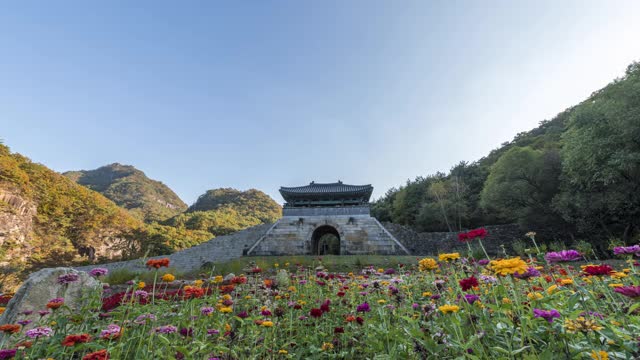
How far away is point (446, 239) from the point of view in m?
21.1

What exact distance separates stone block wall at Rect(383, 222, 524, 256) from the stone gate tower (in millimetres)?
3067

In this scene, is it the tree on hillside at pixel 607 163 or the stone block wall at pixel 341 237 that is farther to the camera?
the stone block wall at pixel 341 237

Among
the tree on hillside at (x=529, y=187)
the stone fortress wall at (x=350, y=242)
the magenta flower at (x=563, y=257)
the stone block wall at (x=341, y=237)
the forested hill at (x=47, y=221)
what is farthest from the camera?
the stone block wall at (x=341, y=237)

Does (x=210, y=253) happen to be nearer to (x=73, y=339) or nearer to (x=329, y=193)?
(x=329, y=193)

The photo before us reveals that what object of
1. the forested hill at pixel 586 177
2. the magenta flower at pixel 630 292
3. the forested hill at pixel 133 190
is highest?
the forested hill at pixel 133 190

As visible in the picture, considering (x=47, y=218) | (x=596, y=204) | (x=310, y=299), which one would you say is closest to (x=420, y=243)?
Answer: (x=596, y=204)

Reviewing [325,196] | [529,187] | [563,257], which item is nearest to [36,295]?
[563,257]

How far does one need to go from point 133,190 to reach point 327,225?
56606 mm

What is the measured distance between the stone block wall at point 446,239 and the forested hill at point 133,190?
43.7 metres

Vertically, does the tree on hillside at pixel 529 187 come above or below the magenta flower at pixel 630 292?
above

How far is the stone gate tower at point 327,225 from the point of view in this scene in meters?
19.3

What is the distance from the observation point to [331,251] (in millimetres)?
31984

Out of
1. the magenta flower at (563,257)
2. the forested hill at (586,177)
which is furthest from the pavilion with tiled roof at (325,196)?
the magenta flower at (563,257)

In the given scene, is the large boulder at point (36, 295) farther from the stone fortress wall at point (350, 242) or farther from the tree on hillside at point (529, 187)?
the tree on hillside at point (529, 187)
